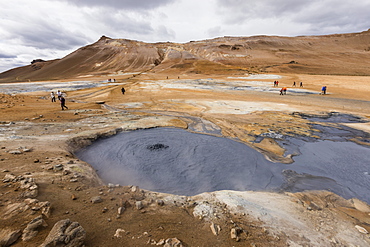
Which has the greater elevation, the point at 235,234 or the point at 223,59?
the point at 223,59

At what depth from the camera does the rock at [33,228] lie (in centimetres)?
319

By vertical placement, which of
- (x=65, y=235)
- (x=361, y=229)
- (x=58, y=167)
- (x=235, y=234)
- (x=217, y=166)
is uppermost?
(x=65, y=235)

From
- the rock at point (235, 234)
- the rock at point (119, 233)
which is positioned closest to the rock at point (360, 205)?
the rock at point (235, 234)

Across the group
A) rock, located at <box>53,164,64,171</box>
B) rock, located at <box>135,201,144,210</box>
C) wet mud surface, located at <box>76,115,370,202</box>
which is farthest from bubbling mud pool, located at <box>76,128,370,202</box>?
rock, located at <box>135,201,144,210</box>

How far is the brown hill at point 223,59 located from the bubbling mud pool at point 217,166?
163ft

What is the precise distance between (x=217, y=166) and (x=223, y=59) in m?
74.3

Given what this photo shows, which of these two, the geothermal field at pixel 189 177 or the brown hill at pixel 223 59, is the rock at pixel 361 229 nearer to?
the geothermal field at pixel 189 177

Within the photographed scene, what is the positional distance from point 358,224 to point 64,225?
22.1 feet

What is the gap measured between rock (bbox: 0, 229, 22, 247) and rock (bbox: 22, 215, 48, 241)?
92 millimetres

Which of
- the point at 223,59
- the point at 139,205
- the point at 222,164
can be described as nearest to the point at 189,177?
the point at 222,164

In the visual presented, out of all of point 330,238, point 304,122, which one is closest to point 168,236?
point 330,238

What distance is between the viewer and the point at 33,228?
333 centimetres

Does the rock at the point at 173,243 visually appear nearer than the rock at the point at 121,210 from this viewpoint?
Yes

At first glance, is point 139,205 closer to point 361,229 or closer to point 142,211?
point 142,211
